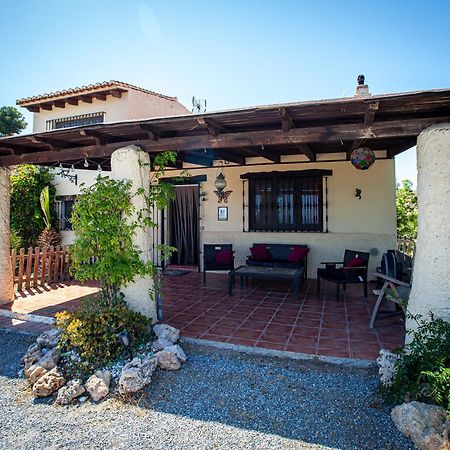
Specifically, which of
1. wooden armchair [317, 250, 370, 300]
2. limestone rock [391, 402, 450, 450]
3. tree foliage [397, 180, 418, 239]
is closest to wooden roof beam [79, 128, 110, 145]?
wooden armchair [317, 250, 370, 300]

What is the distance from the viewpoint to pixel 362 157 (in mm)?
6672

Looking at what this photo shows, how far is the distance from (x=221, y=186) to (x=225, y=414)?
6256mm

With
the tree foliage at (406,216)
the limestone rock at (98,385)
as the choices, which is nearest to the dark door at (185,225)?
the limestone rock at (98,385)

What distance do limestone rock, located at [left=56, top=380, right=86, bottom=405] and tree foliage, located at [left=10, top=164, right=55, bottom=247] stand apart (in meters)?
8.57

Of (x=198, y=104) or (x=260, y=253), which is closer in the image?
(x=260, y=253)

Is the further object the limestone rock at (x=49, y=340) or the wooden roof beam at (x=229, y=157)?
the wooden roof beam at (x=229, y=157)

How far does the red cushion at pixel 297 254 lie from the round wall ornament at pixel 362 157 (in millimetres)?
2239

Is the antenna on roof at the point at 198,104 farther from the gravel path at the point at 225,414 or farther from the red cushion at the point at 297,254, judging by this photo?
the gravel path at the point at 225,414

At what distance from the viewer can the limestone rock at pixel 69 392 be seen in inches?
122

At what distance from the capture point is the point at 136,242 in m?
4.59

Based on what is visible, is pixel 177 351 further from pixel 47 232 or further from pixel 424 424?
pixel 47 232

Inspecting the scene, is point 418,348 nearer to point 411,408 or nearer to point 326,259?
point 411,408

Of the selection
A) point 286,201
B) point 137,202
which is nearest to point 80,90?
point 286,201

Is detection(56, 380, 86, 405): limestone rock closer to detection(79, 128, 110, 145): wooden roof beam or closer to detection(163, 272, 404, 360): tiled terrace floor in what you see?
detection(163, 272, 404, 360): tiled terrace floor
